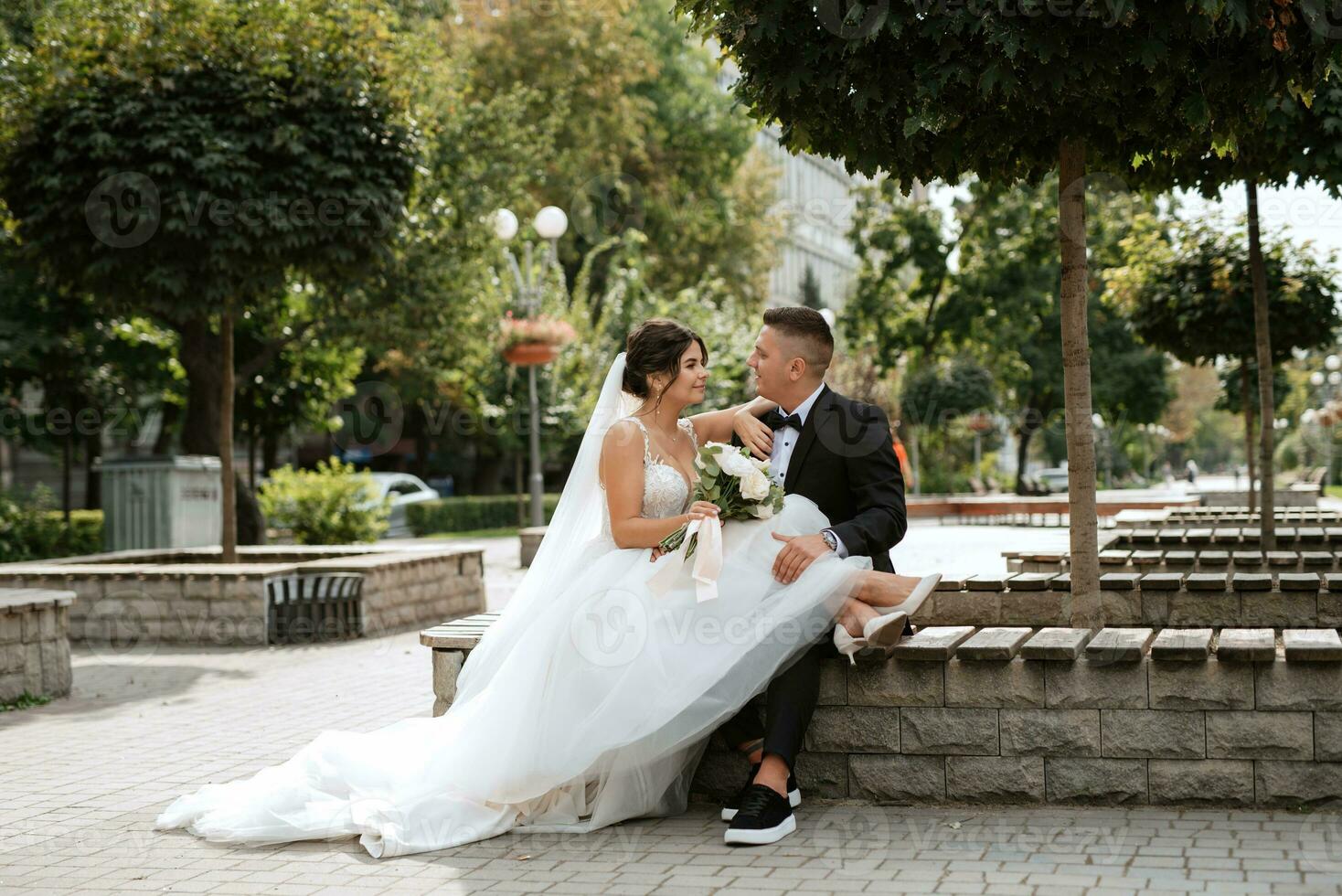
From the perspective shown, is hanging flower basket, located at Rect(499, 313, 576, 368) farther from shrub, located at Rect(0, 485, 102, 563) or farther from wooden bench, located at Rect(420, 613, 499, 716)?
wooden bench, located at Rect(420, 613, 499, 716)

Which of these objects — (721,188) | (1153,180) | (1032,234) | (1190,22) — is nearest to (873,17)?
(1190,22)

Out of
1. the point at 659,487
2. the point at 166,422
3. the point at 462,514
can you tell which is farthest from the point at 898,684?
the point at 462,514

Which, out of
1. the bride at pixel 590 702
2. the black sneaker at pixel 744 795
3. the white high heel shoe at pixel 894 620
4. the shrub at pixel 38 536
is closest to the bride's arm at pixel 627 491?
the bride at pixel 590 702

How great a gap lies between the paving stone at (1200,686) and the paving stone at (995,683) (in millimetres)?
419

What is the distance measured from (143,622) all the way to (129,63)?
187 inches

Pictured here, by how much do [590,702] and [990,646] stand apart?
5.02ft

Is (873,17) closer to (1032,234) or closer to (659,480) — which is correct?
(659,480)

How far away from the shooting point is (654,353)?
614cm

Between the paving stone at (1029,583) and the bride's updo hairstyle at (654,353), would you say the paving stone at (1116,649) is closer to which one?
the bride's updo hairstyle at (654,353)

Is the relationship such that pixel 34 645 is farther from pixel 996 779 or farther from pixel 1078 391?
pixel 1078 391

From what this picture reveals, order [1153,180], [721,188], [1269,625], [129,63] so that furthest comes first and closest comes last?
[721,188]
[129,63]
[1153,180]
[1269,625]

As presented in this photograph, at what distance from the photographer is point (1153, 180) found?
866 centimetres

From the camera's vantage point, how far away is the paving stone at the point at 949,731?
561 cm

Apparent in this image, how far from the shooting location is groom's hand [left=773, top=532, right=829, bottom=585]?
5688 millimetres
